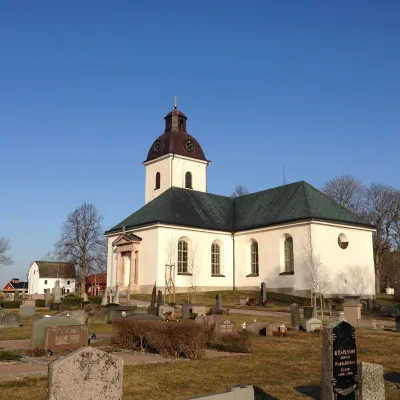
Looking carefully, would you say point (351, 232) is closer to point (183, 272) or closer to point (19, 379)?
point (183, 272)

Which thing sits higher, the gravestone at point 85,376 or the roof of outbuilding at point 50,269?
the roof of outbuilding at point 50,269

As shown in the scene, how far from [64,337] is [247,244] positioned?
1238 inches

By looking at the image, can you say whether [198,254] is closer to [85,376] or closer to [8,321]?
[8,321]

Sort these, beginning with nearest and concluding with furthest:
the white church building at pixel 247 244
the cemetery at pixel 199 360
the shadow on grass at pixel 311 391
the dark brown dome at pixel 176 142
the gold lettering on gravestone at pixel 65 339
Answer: the cemetery at pixel 199 360 → the shadow on grass at pixel 311 391 → the gold lettering on gravestone at pixel 65 339 → the white church building at pixel 247 244 → the dark brown dome at pixel 176 142

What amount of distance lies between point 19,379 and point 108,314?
513 inches

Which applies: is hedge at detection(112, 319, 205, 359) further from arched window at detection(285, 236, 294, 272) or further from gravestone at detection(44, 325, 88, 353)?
arched window at detection(285, 236, 294, 272)

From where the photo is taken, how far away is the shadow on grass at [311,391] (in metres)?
8.26

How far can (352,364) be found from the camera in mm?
7488

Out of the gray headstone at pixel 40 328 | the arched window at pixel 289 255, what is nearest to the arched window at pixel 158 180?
the arched window at pixel 289 255

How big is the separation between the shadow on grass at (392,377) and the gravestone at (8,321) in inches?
641

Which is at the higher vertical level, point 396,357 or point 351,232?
point 351,232

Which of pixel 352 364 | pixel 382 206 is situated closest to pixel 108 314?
pixel 352 364

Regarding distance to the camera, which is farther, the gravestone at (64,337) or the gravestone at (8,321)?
the gravestone at (8,321)

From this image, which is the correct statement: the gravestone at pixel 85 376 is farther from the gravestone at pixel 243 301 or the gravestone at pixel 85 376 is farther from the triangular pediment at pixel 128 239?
the triangular pediment at pixel 128 239
